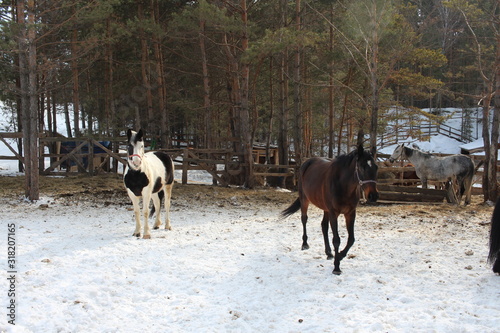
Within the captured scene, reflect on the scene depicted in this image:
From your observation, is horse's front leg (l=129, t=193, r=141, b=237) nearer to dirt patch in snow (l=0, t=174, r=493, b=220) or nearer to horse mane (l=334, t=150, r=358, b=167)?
dirt patch in snow (l=0, t=174, r=493, b=220)

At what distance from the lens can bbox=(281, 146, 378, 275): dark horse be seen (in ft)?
16.2

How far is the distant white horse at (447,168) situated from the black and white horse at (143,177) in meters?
8.29

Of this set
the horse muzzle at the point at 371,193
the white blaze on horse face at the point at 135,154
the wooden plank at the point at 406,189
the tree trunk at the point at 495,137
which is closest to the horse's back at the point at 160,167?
the white blaze on horse face at the point at 135,154

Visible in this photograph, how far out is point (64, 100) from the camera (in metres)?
22.5

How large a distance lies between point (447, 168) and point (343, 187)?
26.3ft

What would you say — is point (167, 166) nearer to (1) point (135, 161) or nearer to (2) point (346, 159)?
(1) point (135, 161)

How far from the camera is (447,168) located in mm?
11633

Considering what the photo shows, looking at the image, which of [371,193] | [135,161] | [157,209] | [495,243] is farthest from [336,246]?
[157,209]

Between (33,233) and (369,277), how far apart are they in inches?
247

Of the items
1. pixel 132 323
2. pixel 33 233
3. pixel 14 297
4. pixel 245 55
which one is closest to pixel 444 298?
pixel 132 323

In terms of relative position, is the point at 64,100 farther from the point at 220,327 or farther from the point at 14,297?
the point at 220,327

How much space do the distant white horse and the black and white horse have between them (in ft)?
27.2

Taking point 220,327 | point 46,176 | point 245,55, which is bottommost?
point 220,327

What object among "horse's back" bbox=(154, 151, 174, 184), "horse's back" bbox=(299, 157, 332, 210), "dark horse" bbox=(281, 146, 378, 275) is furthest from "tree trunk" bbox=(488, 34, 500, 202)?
"horse's back" bbox=(154, 151, 174, 184)
